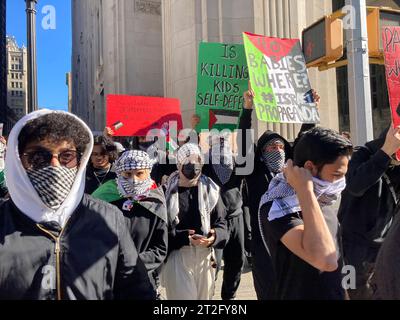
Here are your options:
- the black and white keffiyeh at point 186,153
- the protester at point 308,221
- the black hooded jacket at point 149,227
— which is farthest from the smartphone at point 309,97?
the protester at point 308,221

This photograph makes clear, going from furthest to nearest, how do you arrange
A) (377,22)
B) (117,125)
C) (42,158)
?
(117,125), (377,22), (42,158)

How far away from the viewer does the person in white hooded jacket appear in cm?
172

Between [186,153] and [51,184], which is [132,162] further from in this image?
[51,184]

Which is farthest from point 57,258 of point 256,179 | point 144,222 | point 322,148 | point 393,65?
point 393,65

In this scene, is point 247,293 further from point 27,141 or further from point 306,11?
point 306,11

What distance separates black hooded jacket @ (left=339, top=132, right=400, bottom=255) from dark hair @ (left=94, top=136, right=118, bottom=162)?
2.74 m

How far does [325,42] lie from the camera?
17.8 ft

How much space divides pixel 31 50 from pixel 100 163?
388 cm

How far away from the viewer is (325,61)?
5.59m

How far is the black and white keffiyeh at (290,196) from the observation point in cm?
223

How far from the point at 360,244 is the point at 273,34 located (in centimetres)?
721
